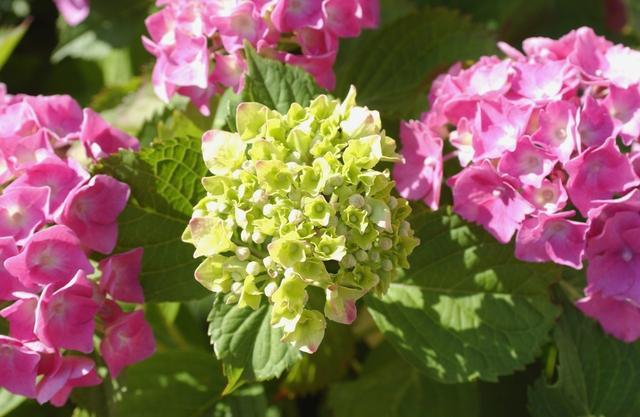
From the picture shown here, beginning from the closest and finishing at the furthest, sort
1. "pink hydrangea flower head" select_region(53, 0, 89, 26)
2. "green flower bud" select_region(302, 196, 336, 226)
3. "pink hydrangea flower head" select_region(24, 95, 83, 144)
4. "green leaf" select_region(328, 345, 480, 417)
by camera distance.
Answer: "green flower bud" select_region(302, 196, 336, 226) < "pink hydrangea flower head" select_region(24, 95, 83, 144) < "green leaf" select_region(328, 345, 480, 417) < "pink hydrangea flower head" select_region(53, 0, 89, 26)

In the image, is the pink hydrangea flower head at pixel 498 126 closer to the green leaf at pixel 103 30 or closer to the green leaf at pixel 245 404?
the green leaf at pixel 245 404

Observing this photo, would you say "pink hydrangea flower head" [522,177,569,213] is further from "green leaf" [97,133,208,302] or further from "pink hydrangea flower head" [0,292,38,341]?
"pink hydrangea flower head" [0,292,38,341]

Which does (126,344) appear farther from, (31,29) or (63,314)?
(31,29)

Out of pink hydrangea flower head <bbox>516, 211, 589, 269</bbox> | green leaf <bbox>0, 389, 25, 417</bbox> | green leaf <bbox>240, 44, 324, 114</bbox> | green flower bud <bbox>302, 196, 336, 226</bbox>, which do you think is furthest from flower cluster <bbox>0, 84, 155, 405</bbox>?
pink hydrangea flower head <bbox>516, 211, 589, 269</bbox>

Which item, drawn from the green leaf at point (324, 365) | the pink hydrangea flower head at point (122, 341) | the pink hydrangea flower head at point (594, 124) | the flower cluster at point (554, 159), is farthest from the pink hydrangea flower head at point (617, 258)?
the pink hydrangea flower head at point (122, 341)

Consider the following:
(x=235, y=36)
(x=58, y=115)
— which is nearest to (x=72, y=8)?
(x=58, y=115)

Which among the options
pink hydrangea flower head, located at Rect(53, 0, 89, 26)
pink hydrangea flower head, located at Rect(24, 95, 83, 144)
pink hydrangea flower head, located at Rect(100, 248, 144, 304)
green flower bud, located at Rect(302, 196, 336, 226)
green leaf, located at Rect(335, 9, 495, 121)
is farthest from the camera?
pink hydrangea flower head, located at Rect(53, 0, 89, 26)
